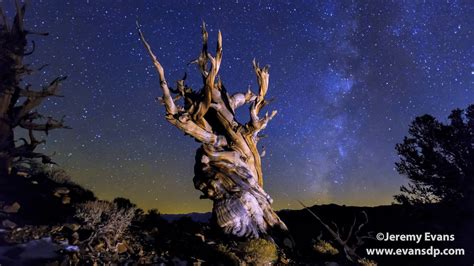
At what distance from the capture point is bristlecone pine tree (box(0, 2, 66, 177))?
46.2 feet

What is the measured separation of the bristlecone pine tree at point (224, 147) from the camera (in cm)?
1013

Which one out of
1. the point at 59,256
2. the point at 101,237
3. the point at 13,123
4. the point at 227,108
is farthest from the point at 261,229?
the point at 13,123

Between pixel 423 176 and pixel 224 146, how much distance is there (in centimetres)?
1325

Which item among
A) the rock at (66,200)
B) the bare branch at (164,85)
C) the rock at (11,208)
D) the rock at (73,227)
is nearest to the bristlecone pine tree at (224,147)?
the bare branch at (164,85)

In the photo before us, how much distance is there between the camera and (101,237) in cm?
742

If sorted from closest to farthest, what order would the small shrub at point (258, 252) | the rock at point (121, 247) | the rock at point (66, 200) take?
1. the rock at point (121, 247)
2. the small shrub at point (258, 252)
3. the rock at point (66, 200)

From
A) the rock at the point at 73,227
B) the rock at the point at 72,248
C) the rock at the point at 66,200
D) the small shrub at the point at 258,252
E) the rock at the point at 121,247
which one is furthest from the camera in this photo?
the rock at the point at 66,200

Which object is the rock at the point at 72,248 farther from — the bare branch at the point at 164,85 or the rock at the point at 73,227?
the bare branch at the point at 164,85

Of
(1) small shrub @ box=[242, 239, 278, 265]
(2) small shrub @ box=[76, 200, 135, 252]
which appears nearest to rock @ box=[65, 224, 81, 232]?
(2) small shrub @ box=[76, 200, 135, 252]

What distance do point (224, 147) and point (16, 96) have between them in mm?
10419

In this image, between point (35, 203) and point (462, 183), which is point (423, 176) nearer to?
point (462, 183)

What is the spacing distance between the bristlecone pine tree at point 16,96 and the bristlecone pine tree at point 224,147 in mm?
7976

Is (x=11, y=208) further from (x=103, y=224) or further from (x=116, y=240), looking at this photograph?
(x=116, y=240)

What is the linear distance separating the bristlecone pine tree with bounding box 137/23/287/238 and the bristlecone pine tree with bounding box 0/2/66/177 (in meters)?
7.98
